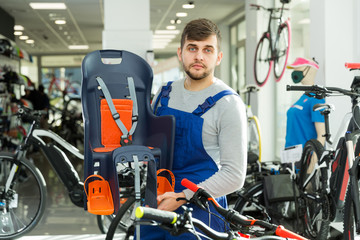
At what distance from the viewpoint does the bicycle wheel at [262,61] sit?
7307 millimetres

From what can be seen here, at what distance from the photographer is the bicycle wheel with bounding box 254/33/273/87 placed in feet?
24.0

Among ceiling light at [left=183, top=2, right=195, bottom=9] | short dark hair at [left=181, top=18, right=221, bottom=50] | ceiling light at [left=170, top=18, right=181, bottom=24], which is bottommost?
short dark hair at [left=181, top=18, right=221, bottom=50]

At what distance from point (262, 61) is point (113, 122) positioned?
6.30 m

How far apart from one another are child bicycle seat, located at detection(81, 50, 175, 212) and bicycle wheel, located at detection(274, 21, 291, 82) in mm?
4991

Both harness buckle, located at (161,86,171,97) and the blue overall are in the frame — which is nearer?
the blue overall

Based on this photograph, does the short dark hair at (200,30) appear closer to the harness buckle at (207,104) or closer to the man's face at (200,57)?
the man's face at (200,57)

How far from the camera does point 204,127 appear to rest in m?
1.60

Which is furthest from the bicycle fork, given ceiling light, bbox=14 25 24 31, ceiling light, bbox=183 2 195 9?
ceiling light, bbox=14 25 24 31

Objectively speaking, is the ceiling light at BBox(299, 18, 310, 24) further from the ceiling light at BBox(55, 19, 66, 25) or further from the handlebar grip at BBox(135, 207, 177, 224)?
the ceiling light at BBox(55, 19, 66, 25)

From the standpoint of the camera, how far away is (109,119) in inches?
71.6

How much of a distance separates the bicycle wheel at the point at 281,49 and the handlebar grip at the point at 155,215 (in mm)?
5939

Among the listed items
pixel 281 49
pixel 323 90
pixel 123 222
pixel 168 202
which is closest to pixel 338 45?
pixel 323 90

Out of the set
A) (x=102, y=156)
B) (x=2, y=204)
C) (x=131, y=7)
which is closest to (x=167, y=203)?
(x=102, y=156)

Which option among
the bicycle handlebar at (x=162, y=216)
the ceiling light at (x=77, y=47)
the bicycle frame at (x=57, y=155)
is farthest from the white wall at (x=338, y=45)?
the ceiling light at (x=77, y=47)
